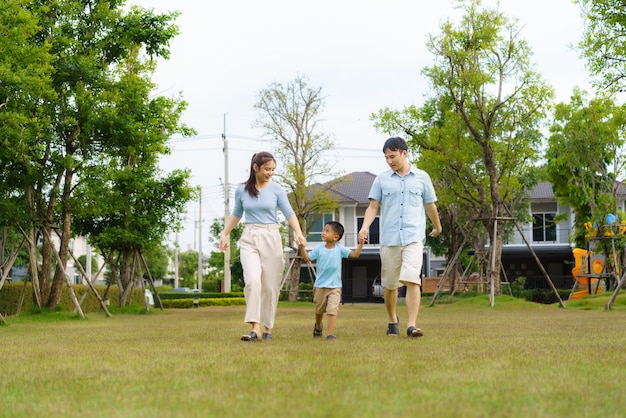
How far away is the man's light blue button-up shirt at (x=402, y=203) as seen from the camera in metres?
8.85

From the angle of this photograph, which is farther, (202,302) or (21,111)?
(202,302)

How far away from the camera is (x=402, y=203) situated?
893 cm

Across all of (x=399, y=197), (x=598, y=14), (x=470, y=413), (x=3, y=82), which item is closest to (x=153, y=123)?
(x=3, y=82)

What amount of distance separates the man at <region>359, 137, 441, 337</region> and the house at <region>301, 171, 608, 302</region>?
3735cm

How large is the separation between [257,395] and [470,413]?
47.9 inches

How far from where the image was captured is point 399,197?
8.96 meters

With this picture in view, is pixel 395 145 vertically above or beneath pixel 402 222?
above

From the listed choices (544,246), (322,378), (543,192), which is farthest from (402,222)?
(543,192)

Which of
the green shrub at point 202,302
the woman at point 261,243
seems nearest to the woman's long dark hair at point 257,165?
the woman at point 261,243

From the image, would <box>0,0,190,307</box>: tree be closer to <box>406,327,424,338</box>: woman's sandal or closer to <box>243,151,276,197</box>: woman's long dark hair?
<box>243,151,276,197</box>: woman's long dark hair

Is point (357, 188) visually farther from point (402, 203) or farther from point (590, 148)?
point (402, 203)

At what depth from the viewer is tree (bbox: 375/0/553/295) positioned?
24.5m

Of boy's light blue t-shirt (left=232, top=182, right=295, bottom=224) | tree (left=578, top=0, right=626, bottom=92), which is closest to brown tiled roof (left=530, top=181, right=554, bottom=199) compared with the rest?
tree (left=578, top=0, right=626, bottom=92)

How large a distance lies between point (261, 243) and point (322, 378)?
3701 mm
